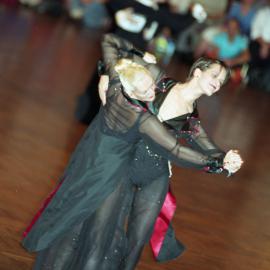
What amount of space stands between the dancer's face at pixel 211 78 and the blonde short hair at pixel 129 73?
0.96 feet

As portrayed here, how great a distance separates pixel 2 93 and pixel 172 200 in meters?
3.77

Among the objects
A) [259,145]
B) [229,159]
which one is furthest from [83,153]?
[259,145]

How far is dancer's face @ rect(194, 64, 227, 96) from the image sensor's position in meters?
3.34

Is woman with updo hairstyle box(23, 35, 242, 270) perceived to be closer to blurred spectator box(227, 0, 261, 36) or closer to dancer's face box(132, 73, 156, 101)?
dancer's face box(132, 73, 156, 101)

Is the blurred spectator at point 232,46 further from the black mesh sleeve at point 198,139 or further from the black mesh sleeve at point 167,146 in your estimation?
the black mesh sleeve at point 167,146

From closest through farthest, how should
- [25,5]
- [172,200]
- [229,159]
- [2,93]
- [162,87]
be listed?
[229,159], [162,87], [172,200], [2,93], [25,5]

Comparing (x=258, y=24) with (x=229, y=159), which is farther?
(x=258, y=24)

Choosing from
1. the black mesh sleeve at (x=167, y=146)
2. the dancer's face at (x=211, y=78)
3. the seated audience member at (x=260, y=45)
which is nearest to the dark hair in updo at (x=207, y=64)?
the dancer's face at (x=211, y=78)

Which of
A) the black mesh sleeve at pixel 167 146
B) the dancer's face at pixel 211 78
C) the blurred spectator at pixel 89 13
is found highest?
the dancer's face at pixel 211 78

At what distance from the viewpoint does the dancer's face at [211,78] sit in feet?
11.0

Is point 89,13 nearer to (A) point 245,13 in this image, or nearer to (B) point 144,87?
(A) point 245,13

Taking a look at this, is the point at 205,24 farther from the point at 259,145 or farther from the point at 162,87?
the point at 162,87

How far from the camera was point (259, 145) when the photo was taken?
324 inches

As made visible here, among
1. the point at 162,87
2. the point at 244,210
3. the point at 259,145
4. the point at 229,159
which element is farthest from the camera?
the point at 259,145
